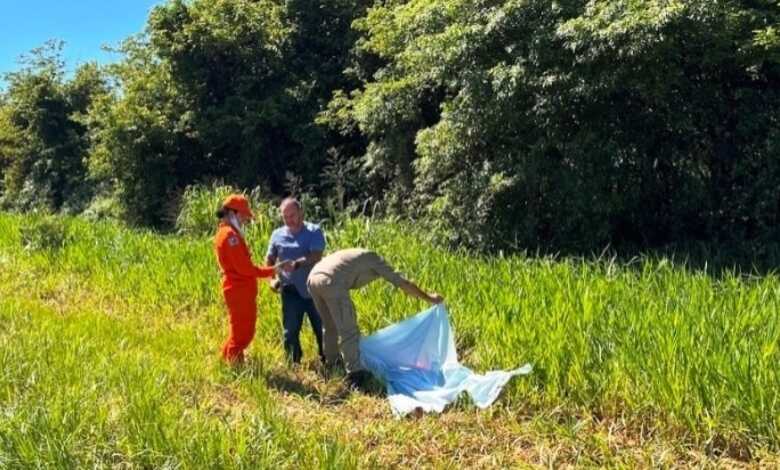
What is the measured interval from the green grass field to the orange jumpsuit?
21cm

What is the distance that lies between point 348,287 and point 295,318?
712 mm

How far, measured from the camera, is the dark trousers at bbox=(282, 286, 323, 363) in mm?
6234

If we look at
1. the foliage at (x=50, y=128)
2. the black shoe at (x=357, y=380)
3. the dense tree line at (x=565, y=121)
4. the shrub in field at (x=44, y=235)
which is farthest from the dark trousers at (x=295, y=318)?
the foliage at (x=50, y=128)

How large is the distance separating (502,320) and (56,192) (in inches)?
716

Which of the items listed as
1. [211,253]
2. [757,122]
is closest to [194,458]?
[211,253]

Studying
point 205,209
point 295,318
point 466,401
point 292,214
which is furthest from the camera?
point 205,209

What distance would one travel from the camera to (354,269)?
5754 mm

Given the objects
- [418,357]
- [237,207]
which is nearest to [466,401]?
[418,357]

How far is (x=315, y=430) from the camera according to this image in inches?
179

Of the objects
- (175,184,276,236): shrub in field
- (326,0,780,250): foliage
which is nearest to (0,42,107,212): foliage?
(175,184,276,236): shrub in field

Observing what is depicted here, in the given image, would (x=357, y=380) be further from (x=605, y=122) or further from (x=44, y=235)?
(x=44, y=235)

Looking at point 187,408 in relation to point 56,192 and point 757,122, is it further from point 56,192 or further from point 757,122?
point 56,192

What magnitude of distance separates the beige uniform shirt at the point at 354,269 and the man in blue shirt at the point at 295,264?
280mm

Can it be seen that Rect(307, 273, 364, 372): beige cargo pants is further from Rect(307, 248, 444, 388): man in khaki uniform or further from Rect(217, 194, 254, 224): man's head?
Rect(217, 194, 254, 224): man's head
